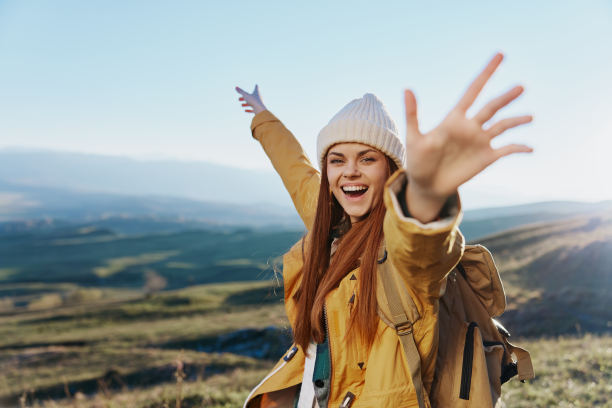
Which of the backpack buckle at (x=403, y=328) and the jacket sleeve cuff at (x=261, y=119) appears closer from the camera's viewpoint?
the backpack buckle at (x=403, y=328)

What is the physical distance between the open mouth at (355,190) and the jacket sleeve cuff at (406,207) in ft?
3.70

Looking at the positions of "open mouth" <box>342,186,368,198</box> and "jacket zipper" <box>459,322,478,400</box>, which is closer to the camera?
"jacket zipper" <box>459,322,478,400</box>

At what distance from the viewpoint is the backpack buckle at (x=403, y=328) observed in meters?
2.01

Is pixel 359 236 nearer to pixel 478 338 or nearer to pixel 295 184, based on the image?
pixel 478 338

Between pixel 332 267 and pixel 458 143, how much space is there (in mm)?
1328

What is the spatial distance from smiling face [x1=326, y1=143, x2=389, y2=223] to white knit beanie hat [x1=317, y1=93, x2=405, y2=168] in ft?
0.20

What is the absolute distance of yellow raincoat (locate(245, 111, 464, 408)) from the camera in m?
1.54

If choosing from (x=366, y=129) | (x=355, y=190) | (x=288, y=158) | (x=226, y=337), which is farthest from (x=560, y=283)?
(x=366, y=129)

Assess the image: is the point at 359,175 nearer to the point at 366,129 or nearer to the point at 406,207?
the point at 366,129

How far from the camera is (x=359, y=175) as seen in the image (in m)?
2.66

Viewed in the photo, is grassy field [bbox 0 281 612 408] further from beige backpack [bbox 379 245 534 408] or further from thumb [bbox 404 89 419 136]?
thumb [bbox 404 89 419 136]

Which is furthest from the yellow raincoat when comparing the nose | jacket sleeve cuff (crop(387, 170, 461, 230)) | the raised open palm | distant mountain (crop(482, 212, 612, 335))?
distant mountain (crop(482, 212, 612, 335))

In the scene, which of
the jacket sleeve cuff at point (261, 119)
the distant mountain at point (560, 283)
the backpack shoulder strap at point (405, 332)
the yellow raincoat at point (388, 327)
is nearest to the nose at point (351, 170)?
the yellow raincoat at point (388, 327)

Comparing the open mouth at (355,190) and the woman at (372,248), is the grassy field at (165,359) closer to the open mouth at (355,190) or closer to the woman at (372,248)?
the woman at (372,248)
